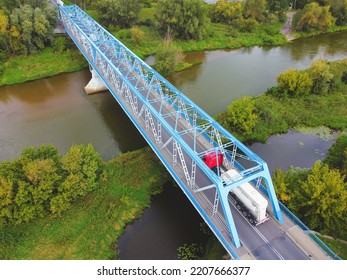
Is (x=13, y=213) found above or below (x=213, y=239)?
above

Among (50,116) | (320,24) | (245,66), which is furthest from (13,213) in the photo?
(320,24)

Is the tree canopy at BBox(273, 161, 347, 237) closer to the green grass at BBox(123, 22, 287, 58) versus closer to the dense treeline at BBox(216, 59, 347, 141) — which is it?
the dense treeline at BBox(216, 59, 347, 141)

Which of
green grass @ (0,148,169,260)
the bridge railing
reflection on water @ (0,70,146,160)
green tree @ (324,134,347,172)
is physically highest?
the bridge railing

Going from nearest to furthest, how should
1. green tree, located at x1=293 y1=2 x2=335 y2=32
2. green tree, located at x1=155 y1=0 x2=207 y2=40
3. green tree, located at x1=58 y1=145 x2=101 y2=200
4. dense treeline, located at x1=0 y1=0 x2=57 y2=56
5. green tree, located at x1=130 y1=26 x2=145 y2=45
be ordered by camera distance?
1. green tree, located at x1=58 y1=145 x2=101 y2=200
2. dense treeline, located at x1=0 y1=0 x2=57 y2=56
3. green tree, located at x1=155 y1=0 x2=207 y2=40
4. green tree, located at x1=130 y1=26 x2=145 y2=45
5. green tree, located at x1=293 y1=2 x2=335 y2=32

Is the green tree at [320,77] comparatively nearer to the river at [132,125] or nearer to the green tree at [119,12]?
the river at [132,125]

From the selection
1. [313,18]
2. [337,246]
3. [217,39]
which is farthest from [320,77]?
[313,18]

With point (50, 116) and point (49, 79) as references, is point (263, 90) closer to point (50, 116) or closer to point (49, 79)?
point (50, 116)

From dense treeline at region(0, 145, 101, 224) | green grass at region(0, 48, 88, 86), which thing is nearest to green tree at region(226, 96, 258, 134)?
dense treeline at region(0, 145, 101, 224)
